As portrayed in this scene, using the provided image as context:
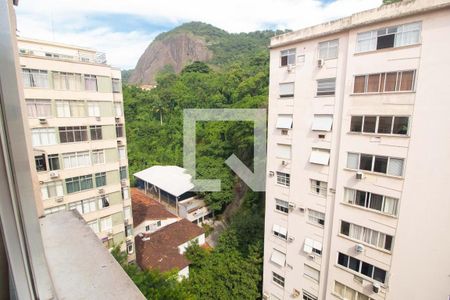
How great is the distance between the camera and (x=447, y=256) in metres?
5.90

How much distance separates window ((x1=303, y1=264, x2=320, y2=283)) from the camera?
27.9 ft

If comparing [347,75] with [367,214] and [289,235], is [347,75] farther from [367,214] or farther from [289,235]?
[289,235]

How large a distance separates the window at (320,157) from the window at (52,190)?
27.6ft

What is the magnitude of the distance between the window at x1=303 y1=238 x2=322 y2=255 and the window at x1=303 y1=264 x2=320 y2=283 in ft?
2.32

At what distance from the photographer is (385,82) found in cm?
624

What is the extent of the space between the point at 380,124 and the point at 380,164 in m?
1.10

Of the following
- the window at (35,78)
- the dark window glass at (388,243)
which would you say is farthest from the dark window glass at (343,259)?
the window at (35,78)

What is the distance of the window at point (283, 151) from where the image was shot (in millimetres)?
8625

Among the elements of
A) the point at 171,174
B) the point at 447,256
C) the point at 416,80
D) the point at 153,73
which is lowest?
the point at 171,174

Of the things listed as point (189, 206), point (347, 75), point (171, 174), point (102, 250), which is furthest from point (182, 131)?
point (102, 250)

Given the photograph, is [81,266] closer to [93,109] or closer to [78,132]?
[78,132]

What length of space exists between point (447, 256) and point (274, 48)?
7580mm

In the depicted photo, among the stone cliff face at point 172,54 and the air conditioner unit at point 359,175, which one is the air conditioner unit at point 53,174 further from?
the stone cliff face at point 172,54

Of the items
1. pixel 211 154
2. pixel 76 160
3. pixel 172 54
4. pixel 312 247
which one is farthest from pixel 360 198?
pixel 172 54
